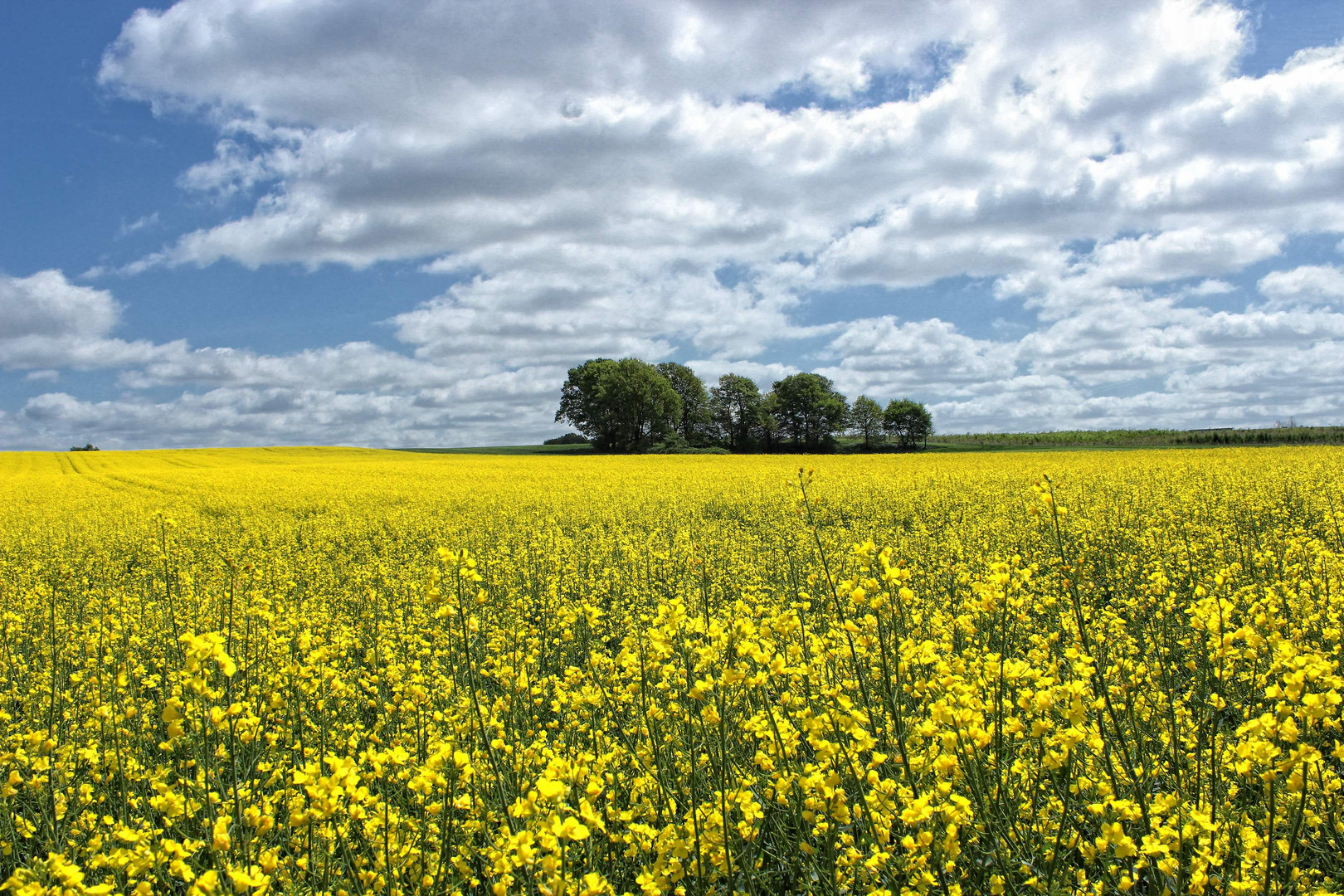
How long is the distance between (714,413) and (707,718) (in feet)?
267

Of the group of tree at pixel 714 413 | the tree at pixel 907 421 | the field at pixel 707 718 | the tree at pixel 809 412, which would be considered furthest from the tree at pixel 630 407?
the field at pixel 707 718

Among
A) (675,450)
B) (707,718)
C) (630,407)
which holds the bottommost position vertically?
(707,718)

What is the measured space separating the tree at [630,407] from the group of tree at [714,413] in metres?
0.08

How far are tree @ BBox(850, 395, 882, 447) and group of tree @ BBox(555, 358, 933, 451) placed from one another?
10 centimetres

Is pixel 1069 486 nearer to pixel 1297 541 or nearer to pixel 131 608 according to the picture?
pixel 1297 541

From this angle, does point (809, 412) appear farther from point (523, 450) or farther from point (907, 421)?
Answer: point (523, 450)

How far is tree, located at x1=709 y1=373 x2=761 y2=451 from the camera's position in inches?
3260

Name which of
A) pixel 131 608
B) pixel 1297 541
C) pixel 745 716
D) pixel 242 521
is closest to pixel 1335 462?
pixel 1297 541

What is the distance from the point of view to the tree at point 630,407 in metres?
71.9

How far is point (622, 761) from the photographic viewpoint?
4027mm

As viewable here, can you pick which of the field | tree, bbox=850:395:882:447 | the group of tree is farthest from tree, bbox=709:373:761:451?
the field

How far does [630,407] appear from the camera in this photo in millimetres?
72500

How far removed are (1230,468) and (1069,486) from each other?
22.8ft

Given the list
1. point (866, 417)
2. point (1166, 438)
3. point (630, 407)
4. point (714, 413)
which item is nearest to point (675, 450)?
point (630, 407)
